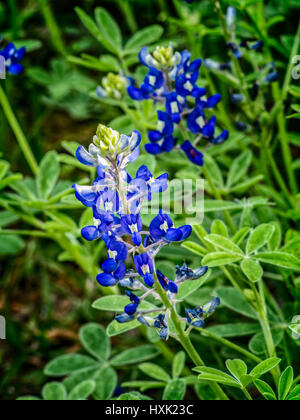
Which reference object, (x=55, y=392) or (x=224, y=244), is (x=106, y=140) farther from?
(x=55, y=392)

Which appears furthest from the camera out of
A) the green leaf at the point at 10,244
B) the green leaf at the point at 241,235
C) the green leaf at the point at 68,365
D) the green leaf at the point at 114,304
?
the green leaf at the point at 10,244

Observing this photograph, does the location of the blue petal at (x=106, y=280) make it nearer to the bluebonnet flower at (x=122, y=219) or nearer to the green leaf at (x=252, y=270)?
the bluebonnet flower at (x=122, y=219)

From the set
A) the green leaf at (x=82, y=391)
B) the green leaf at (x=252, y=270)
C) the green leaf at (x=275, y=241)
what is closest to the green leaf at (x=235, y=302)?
the green leaf at (x=275, y=241)

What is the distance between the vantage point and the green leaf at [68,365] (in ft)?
7.35

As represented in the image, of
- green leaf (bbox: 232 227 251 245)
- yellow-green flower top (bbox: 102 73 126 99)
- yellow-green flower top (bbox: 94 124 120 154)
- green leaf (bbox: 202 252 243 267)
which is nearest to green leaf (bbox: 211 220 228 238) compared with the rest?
green leaf (bbox: 232 227 251 245)

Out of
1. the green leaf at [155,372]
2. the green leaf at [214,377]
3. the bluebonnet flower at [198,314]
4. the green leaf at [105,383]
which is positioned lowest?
the green leaf at [105,383]

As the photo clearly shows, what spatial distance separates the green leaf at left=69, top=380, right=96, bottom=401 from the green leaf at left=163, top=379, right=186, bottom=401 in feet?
0.98

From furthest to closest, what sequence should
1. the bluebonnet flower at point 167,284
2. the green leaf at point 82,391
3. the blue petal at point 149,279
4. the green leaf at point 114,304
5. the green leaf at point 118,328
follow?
the green leaf at point 82,391 < the green leaf at point 114,304 < the green leaf at point 118,328 < the bluebonnet flower at point 167,284 < the blue petal at point 149,279

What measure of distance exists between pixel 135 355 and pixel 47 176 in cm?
88

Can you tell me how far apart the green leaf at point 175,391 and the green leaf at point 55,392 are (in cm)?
40

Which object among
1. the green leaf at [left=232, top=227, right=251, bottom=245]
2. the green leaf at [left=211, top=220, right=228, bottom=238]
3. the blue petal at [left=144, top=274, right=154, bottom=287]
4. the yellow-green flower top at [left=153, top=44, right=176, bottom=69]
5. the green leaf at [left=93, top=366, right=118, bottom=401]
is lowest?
the green leaf at [left=93, top=366, right=118, bottom=401]

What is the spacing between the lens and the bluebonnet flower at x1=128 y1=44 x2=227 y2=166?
194 centimetres

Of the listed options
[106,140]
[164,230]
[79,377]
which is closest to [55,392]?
[79,377]

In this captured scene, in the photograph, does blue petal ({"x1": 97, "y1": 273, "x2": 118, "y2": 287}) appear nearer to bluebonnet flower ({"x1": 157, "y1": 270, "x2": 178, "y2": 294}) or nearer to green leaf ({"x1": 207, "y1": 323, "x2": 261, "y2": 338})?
bluebonnet flower ({"x1": 157, "y1": 270, "x2": 178, "y2": 294})
